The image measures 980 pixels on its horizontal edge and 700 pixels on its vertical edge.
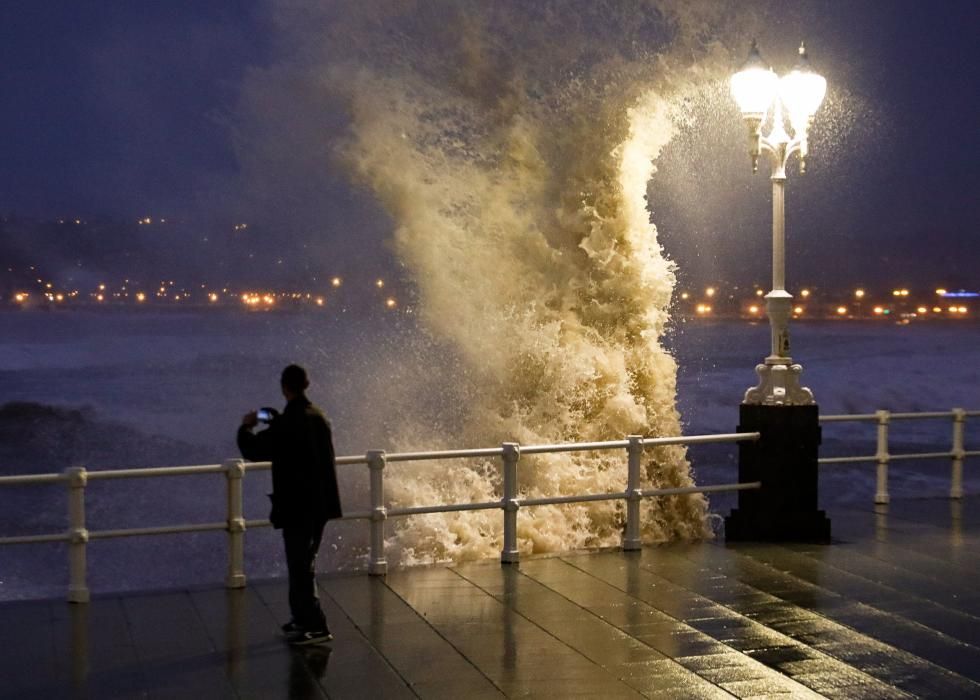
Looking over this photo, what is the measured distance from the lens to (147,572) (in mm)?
37188

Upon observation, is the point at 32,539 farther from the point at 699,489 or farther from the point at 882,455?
the point at 882,455

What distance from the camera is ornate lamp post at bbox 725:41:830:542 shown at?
12500 mm

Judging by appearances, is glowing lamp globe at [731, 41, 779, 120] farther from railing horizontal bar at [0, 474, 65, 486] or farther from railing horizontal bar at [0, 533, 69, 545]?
railing horizontal bar at [0, 533, 69, 545]

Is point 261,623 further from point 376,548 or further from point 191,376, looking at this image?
point 191,376

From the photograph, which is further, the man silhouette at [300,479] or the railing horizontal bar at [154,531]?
the railing horizontal bar at [154,531]

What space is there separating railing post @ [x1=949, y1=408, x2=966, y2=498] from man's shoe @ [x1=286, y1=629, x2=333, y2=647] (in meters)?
9.05

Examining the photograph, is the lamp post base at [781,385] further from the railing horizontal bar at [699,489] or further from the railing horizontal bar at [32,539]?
the railing horizontal bar at [32,539]

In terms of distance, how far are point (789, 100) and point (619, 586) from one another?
537 centimetres

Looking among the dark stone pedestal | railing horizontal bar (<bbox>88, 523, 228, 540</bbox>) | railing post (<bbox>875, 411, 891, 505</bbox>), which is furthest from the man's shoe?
railing post (<bbox>875, 411, 891, 505</bbox>)

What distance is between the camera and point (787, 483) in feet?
41.3

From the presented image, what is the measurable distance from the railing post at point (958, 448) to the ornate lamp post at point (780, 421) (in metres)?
3.11

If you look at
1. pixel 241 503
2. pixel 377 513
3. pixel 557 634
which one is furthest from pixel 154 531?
pixel 557 634

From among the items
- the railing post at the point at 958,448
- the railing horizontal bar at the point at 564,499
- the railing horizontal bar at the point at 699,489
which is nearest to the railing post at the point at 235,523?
the railing horizontal bar at the point at 564,499

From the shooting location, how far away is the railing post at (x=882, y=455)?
1409 centimetres
